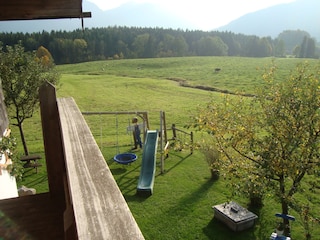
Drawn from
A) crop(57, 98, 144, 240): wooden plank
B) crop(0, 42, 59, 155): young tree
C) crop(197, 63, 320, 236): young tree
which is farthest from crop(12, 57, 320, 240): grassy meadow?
crop(57, 98, 144, 240): wooden plank

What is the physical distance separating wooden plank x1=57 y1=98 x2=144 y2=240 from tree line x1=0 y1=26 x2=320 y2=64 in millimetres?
85429

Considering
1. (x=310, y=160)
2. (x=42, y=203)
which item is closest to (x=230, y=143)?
(x=310, y=160)

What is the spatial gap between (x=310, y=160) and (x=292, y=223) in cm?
380

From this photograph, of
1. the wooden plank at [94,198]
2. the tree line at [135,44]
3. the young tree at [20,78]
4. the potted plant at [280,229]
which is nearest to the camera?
the wooden plank at [94,198]

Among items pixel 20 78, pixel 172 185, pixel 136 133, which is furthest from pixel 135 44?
pixel 172 185

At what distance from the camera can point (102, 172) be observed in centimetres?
126

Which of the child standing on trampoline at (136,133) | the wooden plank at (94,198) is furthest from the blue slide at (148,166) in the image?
the wooden plank at (94,198)

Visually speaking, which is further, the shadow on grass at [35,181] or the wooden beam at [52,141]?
the shadow on grass at [35,181]

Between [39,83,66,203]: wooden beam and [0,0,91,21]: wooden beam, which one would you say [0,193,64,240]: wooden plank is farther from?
[0,0,91,21]: wooden beam

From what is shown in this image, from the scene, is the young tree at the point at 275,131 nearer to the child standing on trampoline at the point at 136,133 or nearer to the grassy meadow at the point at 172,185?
the grassy meadow at the point at 172,185

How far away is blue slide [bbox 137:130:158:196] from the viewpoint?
10.6m

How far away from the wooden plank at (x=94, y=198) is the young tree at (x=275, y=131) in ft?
17.2

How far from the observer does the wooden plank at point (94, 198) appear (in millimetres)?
865

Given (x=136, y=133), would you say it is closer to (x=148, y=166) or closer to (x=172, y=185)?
(x=148, y=166)
